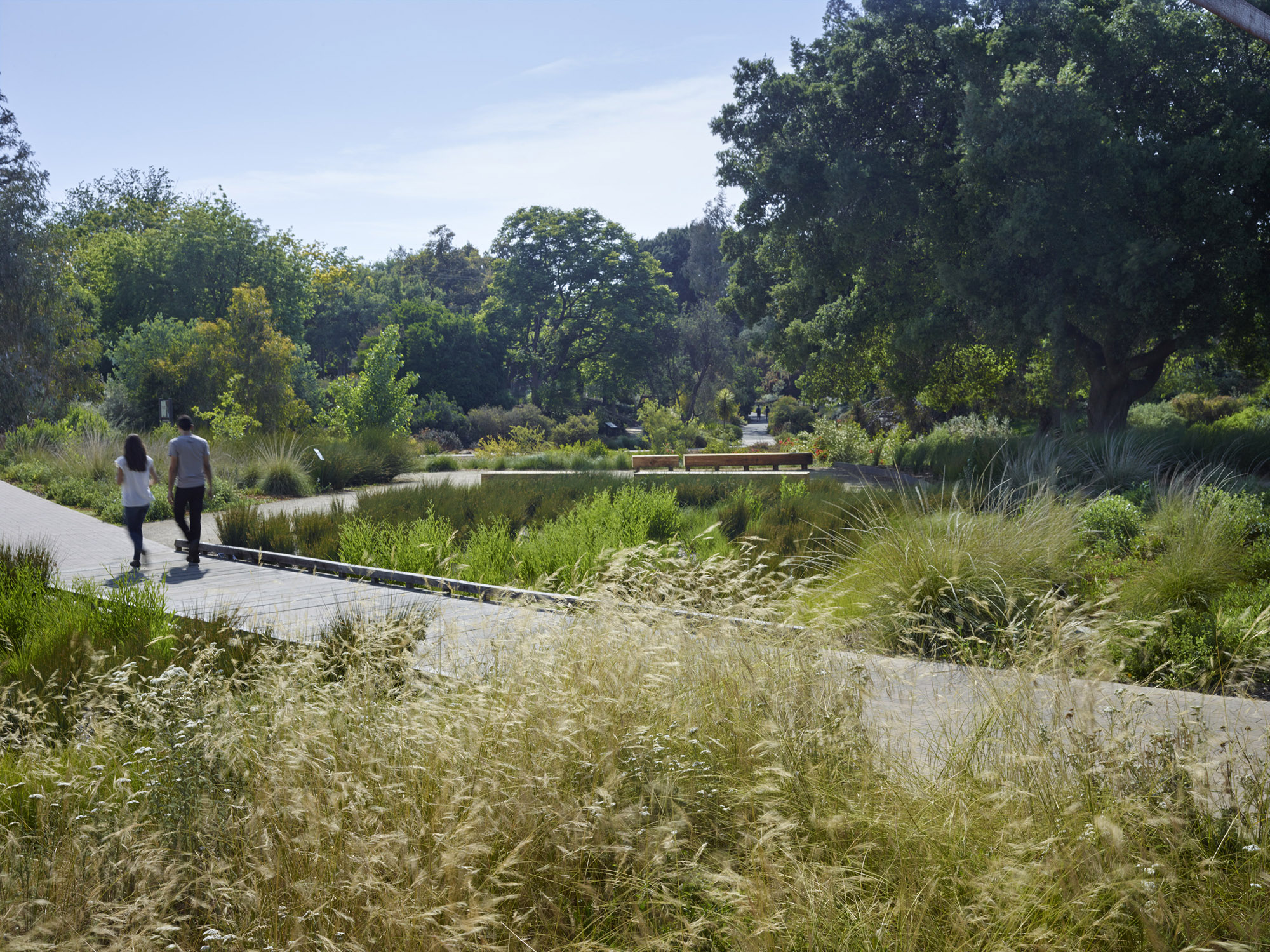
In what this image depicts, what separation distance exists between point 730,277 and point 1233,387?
18.6 meters

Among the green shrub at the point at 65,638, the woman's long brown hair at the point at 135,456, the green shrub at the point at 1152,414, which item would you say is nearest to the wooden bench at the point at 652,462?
the green shrub at the point at 1152,414

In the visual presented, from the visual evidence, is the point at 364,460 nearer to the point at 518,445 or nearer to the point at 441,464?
the point at 441,464

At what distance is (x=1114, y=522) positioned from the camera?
8594mm

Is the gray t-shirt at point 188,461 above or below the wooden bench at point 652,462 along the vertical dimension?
above

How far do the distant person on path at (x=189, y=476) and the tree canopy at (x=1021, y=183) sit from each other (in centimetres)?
1469

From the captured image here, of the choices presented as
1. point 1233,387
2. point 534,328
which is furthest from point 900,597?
point 534,328

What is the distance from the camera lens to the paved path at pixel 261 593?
215 inches

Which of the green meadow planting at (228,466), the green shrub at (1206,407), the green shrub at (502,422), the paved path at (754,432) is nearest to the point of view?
the green meadow planting at (228,466)

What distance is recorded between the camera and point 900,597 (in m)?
6.11

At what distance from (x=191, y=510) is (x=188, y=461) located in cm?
62

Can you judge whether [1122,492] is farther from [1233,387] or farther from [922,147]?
[1233,387]

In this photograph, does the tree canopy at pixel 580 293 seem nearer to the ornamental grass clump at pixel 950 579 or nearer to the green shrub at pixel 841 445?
the green shrub at pixel 841 445

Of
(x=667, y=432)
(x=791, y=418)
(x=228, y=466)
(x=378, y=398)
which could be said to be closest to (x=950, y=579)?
(x=228, y=466)

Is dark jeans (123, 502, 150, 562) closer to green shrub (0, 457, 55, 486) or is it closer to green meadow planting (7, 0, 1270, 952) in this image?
green meadow planting (7, 0, 1270, 952)
